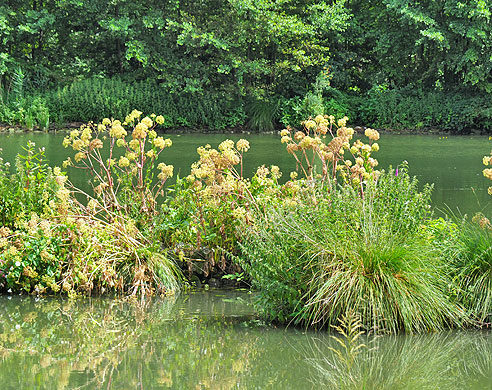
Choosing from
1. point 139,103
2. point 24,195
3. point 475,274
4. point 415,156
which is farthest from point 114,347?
point 139,103

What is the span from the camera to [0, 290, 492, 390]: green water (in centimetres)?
416

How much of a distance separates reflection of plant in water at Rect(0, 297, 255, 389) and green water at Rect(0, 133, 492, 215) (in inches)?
174

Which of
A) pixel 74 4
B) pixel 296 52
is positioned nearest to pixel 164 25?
pixel 74 4

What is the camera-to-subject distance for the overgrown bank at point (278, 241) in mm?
4945

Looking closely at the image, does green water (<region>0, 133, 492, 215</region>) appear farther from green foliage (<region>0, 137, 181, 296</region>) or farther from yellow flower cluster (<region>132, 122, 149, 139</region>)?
green foliage (<region>0, 137, 181, 296</region>)

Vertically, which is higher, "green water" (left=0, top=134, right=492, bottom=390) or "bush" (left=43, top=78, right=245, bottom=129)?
"green water" (left=0, top=134, right=492, bottom=390)

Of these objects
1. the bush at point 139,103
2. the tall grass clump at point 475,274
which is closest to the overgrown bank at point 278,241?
the tall grass clump at point 475,274

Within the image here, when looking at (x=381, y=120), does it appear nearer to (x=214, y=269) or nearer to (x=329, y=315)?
(x=214, y=269)

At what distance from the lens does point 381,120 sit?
2722cm

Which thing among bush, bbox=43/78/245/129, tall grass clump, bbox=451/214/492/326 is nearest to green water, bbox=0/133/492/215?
bush, bbox=43/78/245/129

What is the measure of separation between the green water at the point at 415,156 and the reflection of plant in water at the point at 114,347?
441cm

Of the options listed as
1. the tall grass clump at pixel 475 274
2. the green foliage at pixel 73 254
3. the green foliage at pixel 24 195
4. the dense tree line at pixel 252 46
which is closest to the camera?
the tall grass clump at pixel 475 274

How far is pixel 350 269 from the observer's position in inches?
192

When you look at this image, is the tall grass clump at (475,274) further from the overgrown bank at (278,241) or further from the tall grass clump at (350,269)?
the tall grass clump at (350,269)
